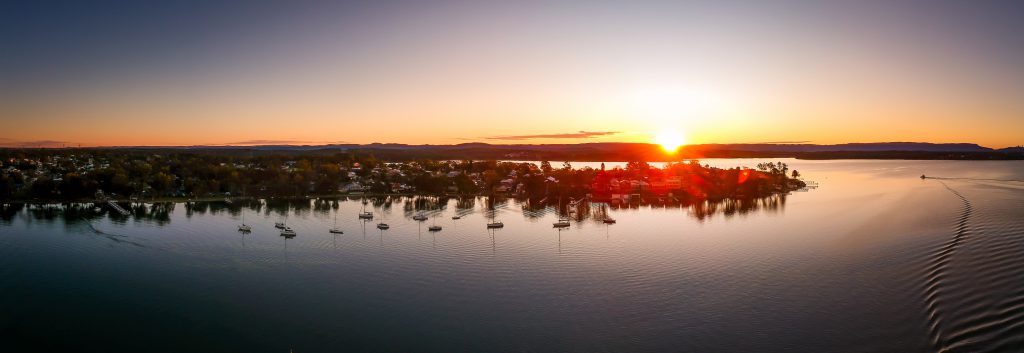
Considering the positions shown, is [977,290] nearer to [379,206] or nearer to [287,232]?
[287,232]

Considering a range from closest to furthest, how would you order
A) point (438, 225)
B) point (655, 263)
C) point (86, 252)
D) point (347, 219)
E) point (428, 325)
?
point (428, 325)
point (655, 263)
point (86, 252)
point (438, 225)
point (347, 219)

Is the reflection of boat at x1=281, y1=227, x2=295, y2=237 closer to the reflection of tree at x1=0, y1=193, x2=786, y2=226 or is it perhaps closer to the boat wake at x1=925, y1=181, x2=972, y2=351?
the reflection of tree at x1=0, y1=193, x2=786, y2=226

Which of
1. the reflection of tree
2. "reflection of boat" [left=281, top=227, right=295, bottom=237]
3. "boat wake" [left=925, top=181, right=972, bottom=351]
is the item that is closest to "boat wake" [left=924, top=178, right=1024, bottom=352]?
"boat wake" [left=925, top=181, right=972, bottom=351]

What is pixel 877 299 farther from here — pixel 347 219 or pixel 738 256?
pixel 347 219

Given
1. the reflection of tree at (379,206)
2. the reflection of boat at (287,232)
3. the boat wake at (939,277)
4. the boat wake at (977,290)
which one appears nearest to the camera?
the boat wake at (977,290)

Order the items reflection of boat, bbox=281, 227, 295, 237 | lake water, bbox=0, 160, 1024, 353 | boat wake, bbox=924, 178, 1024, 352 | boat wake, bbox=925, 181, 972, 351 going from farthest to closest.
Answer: reflection of boat, bbox=281, 227, 295, 237 → lake water, bbox=0, 160, 1024, 353 → boat wake, bbox=925, 181, 972, 351 → boat wake, bbox=924, 178, 1024, 352

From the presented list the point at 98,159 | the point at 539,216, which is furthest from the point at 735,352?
the point at 98,159

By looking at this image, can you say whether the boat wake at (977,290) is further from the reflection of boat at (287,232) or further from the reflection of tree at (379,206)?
the reflection of boat at (287,232)

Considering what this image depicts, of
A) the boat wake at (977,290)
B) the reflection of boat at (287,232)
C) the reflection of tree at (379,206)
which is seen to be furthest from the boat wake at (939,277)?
the reflection of boat at (287,232)
